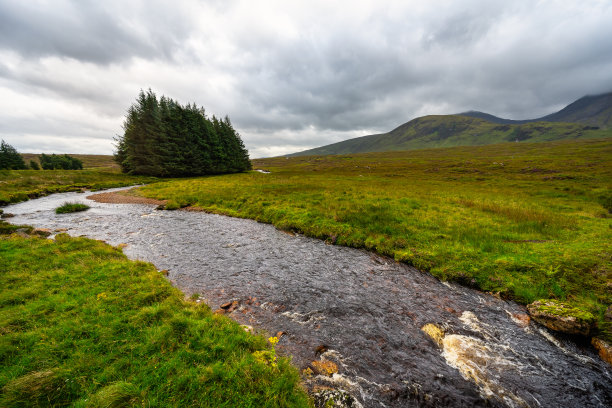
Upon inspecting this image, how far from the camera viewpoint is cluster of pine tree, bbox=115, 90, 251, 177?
2243 inches

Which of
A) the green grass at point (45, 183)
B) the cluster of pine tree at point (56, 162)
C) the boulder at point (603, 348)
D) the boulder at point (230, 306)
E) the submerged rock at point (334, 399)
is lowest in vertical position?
the boulder at point (603, 348)

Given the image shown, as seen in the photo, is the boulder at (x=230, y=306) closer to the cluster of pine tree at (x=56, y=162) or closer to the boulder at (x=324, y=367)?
the boulder at (x=324, y=367)

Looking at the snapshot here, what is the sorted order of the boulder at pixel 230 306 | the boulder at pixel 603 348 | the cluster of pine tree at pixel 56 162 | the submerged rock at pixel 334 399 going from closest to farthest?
the submerged rock at pixel 334 399, the boulder at pixel 603 348, the boulder at pixel 230 306, the cluster of pine tree at pixel 56 162

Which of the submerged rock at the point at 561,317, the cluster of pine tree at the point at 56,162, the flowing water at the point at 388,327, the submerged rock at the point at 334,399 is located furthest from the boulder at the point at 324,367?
the cluster of pine tree at the point at 56,162

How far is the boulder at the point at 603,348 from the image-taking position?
22.6 ft

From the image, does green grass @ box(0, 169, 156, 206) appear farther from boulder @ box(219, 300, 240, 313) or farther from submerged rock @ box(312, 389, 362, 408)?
submerged rock @ box(312, 389, 362, 408)

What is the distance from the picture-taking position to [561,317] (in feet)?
26.2

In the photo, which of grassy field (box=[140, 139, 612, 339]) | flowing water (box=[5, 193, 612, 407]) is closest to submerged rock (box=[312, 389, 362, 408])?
flowing water (box=[5, 193, 612, 407])

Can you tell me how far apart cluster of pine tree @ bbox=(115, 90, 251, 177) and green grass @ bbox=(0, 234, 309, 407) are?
5620 centimetres

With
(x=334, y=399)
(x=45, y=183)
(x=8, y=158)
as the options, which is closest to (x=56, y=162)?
(x=8, y=158)

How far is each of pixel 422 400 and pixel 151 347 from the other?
7272mm

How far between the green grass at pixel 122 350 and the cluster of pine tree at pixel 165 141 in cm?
5620

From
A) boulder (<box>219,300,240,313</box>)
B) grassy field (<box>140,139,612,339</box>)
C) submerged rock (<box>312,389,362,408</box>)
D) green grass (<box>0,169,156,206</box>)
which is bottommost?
submerged rock (<box>312,389,362,408</box>)

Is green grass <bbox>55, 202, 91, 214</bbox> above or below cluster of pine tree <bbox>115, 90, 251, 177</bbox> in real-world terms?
below
